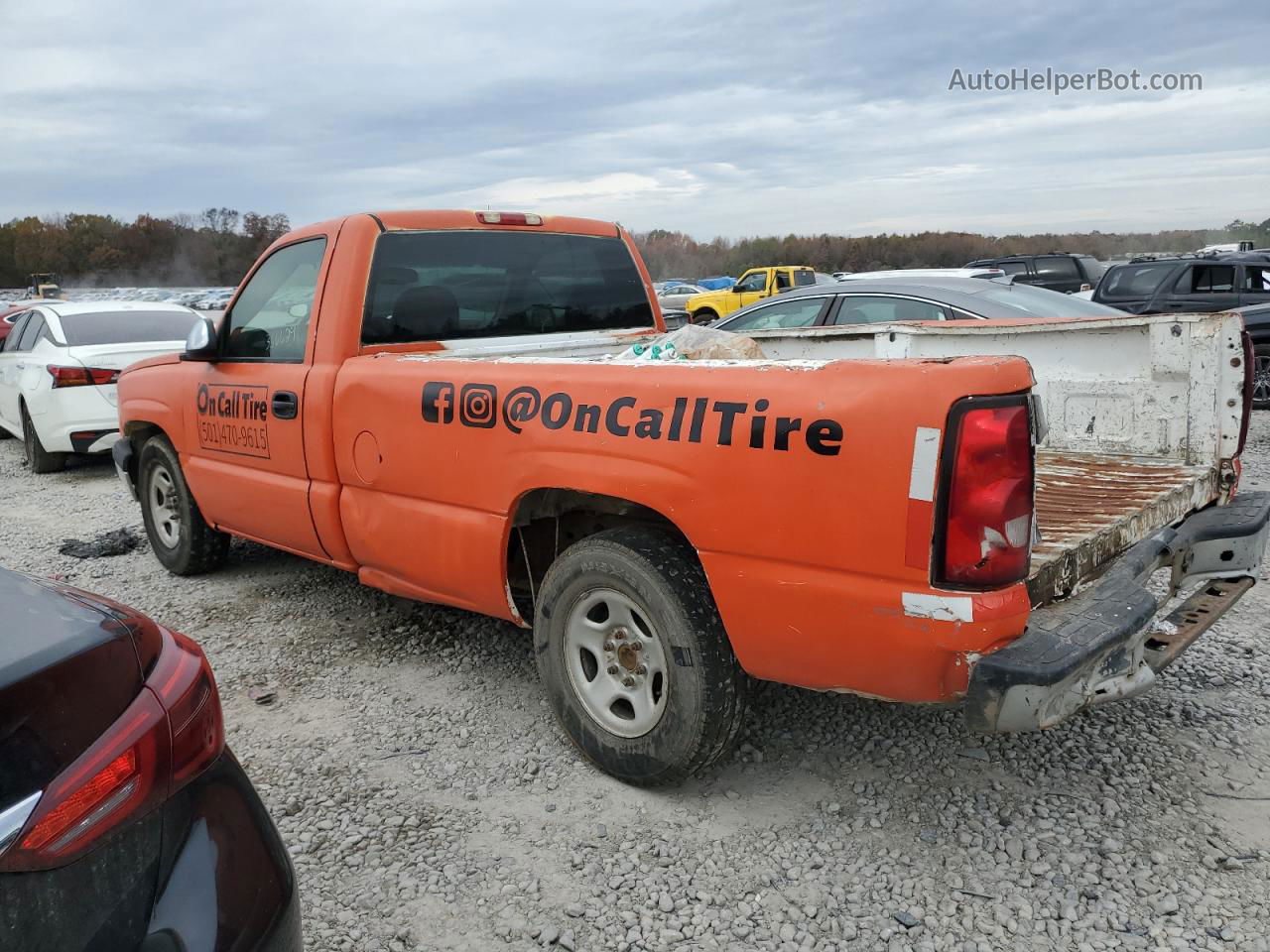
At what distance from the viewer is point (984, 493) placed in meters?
2.27

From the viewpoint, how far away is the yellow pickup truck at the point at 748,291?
1003 inches

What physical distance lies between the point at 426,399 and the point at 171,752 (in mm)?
1970

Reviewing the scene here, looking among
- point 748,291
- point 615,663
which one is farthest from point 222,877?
point 748,291

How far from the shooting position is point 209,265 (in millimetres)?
65188

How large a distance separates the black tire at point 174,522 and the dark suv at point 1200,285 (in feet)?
36.5

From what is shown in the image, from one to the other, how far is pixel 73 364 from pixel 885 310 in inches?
283

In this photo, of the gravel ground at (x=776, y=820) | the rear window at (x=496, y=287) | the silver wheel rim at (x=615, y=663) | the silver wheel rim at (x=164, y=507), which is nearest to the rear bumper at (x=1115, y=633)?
the gravel ground at (x=776, y=820)

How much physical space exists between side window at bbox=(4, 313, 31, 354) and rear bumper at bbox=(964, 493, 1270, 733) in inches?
432

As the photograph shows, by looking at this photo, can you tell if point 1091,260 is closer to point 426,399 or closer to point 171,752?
point 426,399

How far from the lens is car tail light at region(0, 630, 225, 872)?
144 cm

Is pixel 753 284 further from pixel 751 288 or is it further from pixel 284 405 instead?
pixel 284 405

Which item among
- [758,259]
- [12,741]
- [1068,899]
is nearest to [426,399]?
[12,741]

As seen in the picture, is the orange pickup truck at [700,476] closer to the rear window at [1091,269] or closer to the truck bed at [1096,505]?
the truck bed at [1096,505]

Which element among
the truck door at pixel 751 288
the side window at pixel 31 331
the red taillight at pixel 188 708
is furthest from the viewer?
the truck door at pixel 751 288
